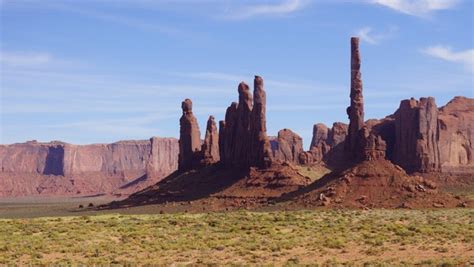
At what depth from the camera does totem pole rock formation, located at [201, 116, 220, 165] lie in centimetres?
13375

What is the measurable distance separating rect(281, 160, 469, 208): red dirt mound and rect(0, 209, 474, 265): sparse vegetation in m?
24.0

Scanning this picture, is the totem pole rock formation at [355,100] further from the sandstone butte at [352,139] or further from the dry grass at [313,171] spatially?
the dry grass at [313,171]

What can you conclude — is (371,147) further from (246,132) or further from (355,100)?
(246,132)

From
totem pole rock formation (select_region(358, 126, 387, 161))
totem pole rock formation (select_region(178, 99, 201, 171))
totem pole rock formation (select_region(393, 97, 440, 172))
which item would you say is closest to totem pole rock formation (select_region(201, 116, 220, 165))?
totem pole rock formation (select_region(178, 99, 201, 171))

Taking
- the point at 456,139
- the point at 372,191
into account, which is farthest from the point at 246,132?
the point at 456,139

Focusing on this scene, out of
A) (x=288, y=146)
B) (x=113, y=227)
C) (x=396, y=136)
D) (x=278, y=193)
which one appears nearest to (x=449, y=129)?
(x=396, y=136)

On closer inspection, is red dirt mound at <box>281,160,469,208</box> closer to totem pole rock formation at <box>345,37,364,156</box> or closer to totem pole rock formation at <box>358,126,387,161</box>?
totem pole rock formation at <box>358,126,387,161</box>

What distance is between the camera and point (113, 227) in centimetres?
5778

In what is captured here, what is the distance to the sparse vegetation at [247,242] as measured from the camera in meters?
38.8

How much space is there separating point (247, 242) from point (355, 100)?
195 feet

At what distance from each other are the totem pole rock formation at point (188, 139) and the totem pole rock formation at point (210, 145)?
82.7 inches

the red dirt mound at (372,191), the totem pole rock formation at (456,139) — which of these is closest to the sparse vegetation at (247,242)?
the red dirt mound at (372,191)

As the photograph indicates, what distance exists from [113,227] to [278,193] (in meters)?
48.2

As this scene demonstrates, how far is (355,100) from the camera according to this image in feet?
332
